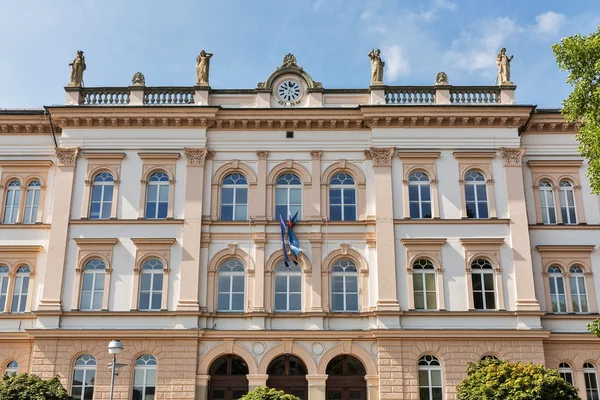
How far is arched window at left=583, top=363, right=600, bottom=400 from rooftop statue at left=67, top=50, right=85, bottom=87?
23.2m

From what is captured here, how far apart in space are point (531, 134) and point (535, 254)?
5.17 metres

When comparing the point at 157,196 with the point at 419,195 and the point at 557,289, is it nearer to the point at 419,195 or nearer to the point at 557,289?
the point at 419,195

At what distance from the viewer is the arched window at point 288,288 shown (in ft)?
83.6

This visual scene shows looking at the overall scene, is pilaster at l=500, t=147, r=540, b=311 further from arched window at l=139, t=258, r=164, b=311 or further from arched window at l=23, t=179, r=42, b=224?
arched window at l=23, t=179, r=42, b=224

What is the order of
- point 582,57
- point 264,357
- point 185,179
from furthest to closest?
point 185,179
point 264,357
point 582,57

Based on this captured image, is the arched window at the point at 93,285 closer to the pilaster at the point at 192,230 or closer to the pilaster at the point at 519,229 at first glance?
the pilaster at the point at 192,230

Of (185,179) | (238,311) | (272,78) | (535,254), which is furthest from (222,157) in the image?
(535,254)

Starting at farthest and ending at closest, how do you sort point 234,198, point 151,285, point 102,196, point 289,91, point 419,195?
point 289,91, point 234,198, point 102,196, point 419,195, point 151,285

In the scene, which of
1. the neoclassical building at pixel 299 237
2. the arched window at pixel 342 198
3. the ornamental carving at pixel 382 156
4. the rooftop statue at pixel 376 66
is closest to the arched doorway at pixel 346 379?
the neoclassical building at pixel 299 237

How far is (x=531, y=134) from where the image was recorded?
27.8 m

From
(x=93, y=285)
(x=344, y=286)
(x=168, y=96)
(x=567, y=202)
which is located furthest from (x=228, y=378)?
(x=567, y=202)

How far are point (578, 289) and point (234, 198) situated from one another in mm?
14034

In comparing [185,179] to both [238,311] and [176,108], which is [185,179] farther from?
[238,311]

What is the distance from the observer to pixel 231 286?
25688 mm
